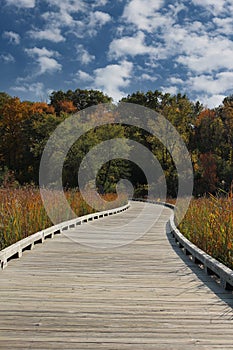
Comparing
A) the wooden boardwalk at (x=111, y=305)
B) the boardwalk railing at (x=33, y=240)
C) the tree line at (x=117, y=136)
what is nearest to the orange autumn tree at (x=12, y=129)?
the tree line at (x=117, y=136)

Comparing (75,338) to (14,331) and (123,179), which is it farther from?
(123,179)

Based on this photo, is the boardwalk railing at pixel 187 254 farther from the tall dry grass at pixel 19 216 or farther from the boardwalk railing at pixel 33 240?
the tall dry grass at pixel 19 216

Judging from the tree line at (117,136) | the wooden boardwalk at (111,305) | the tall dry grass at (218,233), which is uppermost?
the tree line at (117,136)

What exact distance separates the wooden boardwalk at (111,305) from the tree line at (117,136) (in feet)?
77.4

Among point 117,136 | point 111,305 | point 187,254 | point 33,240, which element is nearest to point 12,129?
point 117,136

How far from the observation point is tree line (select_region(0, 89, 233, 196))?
32.8m

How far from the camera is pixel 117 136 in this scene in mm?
35625

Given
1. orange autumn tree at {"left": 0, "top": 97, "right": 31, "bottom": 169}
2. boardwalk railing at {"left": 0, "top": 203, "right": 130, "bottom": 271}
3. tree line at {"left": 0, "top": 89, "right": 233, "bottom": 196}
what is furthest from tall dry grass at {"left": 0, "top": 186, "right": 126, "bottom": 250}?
orange autumn tree at {"left": 0, "top": 97, "right": 31, "bottom": 169}

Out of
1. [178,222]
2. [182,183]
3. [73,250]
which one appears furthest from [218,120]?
[73,250]

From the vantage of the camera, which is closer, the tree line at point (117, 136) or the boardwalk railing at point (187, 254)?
the boardwalk railing at point (187, 254)

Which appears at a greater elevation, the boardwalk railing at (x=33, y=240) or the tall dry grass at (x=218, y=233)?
the tall dry grass at (x=218, y=233)

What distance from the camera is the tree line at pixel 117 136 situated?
32.8 m

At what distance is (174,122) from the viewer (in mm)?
42844

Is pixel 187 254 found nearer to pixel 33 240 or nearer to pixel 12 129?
pixel 33 240
